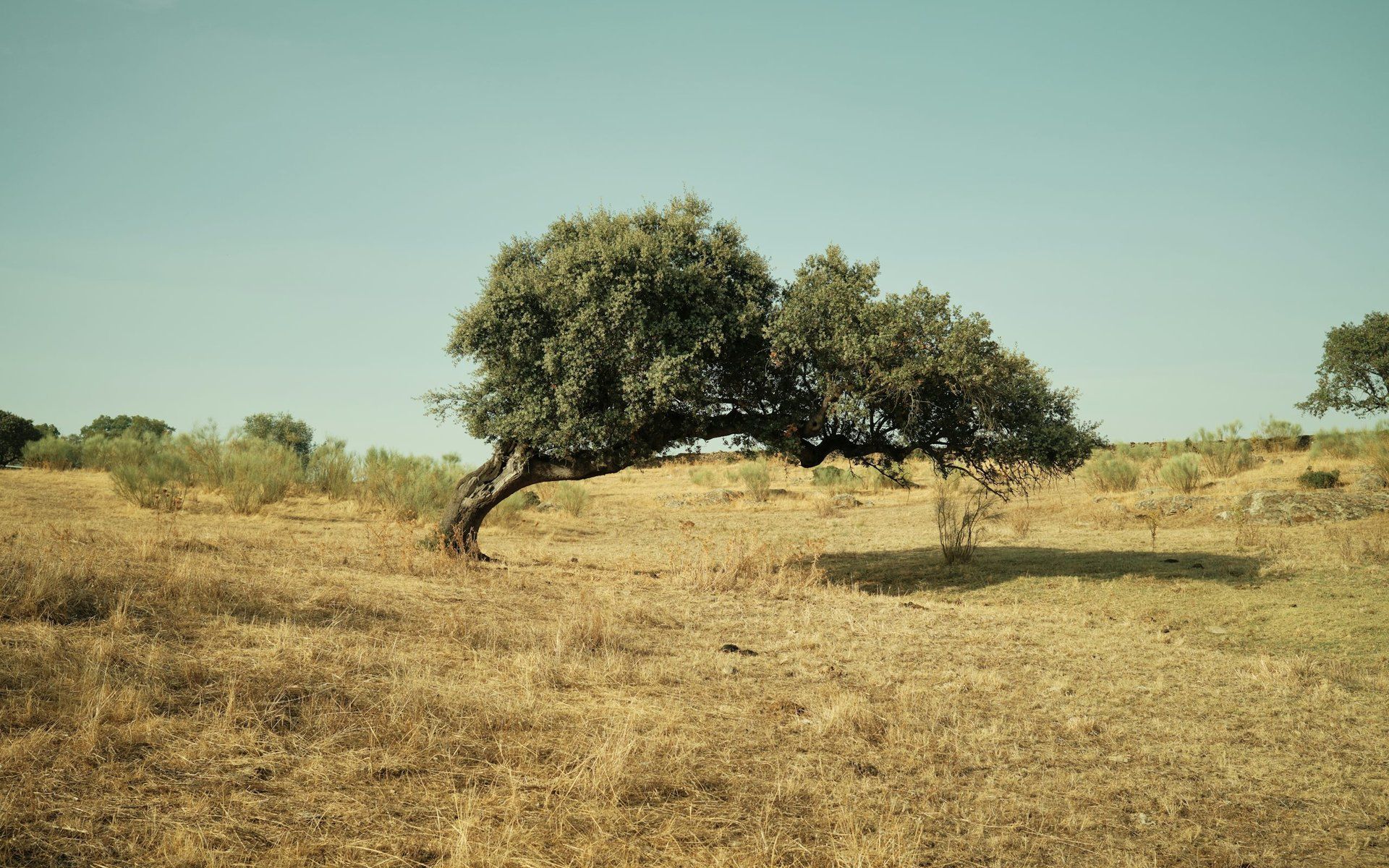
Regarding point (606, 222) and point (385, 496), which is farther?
point (385, 496)

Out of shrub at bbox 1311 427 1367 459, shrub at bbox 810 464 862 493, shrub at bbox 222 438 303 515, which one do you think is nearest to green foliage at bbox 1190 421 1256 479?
shrub at bbox 1311 427 1367 459

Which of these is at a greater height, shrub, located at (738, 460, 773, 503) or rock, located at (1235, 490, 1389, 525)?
shrub, located at (738, 460, 773, 503)

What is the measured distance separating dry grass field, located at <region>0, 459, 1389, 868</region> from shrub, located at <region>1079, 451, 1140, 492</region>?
15.6 metres

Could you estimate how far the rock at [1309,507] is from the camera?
Result: 1880cm

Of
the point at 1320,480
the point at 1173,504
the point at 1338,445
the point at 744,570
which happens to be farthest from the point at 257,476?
the point at 1338,445

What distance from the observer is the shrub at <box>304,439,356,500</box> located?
24.7 meters

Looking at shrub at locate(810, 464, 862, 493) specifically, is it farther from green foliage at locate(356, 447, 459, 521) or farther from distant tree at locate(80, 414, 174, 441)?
distant tree at locate(80, 414, 174, 441)

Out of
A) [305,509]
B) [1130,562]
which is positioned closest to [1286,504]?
[1130,562]

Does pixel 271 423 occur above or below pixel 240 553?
above

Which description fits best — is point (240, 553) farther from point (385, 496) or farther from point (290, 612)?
point (385, 496)

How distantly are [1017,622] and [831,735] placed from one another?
5.89m

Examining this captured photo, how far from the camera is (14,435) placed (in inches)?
1393

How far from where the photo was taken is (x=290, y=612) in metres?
8.95

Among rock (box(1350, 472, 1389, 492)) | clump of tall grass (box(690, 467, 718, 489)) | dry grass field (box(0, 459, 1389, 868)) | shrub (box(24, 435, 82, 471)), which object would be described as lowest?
dry grass field (box(0, 459, 1389, 868))
